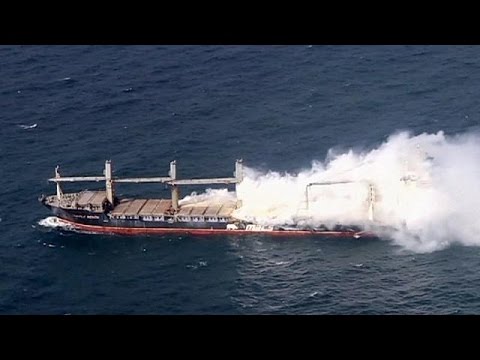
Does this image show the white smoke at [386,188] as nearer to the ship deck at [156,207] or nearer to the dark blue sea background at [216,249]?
the ship deck at [156,207]

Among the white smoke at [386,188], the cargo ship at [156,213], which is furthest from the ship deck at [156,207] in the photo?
the white smoke at [386,188]

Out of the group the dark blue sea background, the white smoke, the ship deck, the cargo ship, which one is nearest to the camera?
the dark blue sea background

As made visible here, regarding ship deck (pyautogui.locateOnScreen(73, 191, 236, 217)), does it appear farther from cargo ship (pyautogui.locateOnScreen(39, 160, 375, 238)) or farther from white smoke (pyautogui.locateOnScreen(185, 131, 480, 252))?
white smoke (pyautogui.locateOnScreen(185, 131, 480, 252))

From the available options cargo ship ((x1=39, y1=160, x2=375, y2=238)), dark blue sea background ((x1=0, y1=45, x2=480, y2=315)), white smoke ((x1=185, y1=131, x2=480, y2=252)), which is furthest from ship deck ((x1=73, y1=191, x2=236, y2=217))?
dark blue sea background ((x1=0, y1=45, x2=480, y2=315))

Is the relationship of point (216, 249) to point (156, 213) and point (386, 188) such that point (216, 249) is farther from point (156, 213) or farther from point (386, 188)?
point (386, 188)
